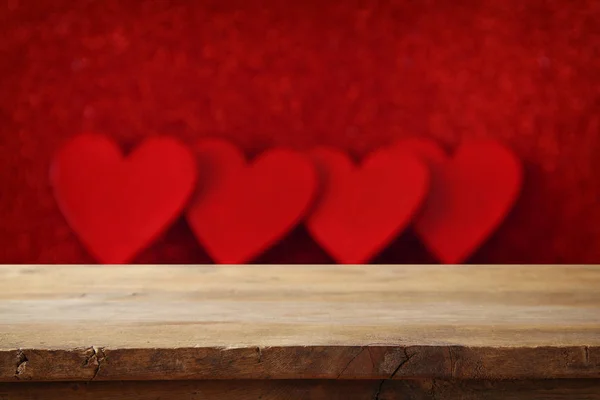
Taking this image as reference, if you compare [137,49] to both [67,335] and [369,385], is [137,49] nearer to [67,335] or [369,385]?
[67,335]

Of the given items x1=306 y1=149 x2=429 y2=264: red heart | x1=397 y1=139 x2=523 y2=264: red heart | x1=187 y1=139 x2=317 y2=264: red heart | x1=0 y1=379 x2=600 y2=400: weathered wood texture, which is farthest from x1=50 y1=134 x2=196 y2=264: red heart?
x1=0 y1=379 x2=600 y2=400: weathered wood texture

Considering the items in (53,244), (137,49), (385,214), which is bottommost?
(53,244)

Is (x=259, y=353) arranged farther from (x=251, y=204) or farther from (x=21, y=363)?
(x=251, y=204)

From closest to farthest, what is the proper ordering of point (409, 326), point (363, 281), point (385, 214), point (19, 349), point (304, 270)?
point (19, 349) → point (409, 326) → point (363, 281) → point (304, 270) → point (385, 214)

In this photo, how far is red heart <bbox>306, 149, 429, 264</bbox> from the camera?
5.66 feet

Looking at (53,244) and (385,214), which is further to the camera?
(53,244)

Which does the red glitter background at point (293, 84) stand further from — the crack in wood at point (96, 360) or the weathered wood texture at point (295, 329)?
the crack in wood at point (96, 360)

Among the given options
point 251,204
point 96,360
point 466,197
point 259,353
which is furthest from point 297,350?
point 466,197

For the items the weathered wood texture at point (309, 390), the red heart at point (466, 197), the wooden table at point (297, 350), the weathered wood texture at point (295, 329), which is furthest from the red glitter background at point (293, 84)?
the weathered wood texture at point (309, 390)

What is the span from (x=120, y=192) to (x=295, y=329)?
1.05m

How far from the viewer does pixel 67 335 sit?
0.78 m

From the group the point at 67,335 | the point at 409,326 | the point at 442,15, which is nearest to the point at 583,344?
the point at 409,326

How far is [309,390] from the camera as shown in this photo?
2.55 ft

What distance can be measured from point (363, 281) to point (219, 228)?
25.3 inches
